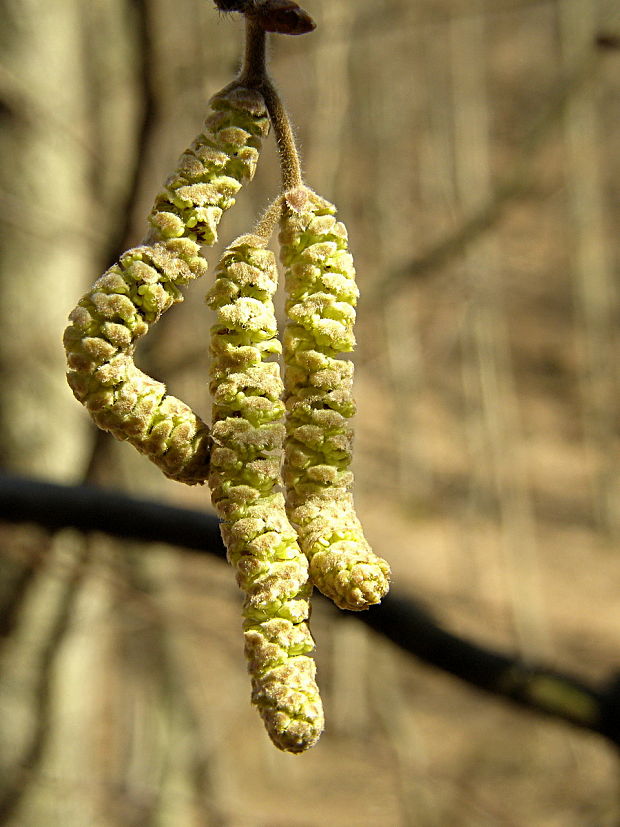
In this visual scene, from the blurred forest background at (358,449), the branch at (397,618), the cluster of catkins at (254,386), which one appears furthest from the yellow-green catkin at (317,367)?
the blurred forest background at (358,449)

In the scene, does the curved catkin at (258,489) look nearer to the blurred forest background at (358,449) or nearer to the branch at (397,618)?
the branch at (397,618)

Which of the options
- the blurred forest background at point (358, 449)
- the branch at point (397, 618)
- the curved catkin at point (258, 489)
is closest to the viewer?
the curved catkin at point (258, 489)

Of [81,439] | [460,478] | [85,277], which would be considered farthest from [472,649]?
[460,478]

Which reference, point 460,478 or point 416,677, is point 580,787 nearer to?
point 416,677

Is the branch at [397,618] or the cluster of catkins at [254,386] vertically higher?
the cluster of catkins at [254,386]

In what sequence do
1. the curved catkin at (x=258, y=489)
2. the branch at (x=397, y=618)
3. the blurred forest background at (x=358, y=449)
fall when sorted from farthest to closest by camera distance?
the blurred forest background at (x=358, y=449)
the branch at (x=397, y=618)
the curved catkin at (x=258, y=489)

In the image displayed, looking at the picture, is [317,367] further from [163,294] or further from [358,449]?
[358,449]

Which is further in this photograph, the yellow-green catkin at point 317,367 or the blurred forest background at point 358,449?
the blurred forest background at point 358,449

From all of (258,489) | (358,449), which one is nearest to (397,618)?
(258,489)
